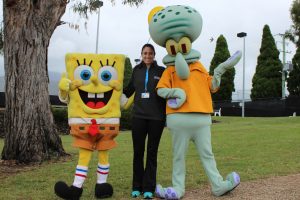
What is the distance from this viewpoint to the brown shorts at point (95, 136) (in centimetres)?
560

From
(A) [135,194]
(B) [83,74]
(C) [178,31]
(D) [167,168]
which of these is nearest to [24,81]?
(D) [167,168]

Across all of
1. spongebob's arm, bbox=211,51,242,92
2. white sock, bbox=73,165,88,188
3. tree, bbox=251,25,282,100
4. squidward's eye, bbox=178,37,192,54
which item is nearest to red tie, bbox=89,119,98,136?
white sock, bbox=73,165,88,188

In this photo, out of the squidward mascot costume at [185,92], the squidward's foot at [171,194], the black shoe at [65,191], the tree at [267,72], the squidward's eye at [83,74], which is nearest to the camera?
the black shoe at [65,191]

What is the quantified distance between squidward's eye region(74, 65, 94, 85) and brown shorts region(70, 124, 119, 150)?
559 millimetres

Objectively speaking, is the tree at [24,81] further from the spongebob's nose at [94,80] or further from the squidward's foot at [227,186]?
the squidward's foot at [227,186]

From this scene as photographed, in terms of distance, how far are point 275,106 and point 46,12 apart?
22.4 m

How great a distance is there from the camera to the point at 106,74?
577 centimetres

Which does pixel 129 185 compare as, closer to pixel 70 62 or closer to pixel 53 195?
pixel 53 195

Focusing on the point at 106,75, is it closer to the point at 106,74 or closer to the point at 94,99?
the point at 106,74

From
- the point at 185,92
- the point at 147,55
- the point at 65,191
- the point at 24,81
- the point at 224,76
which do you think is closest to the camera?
the point at 65,191

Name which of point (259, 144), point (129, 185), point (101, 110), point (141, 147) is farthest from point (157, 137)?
point (259, 144)

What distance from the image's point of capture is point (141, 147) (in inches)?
228

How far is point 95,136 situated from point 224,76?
103 ft

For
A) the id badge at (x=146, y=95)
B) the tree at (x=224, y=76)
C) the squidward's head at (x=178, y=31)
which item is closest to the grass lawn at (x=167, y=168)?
the id badge at (x=146, y=95)
